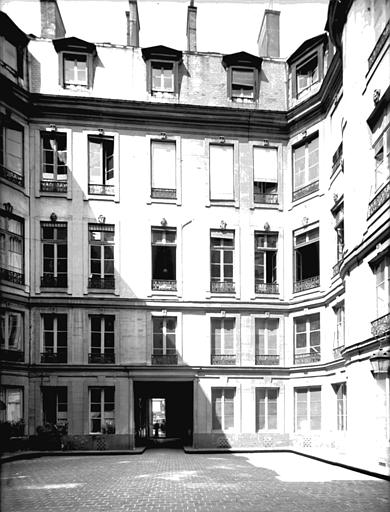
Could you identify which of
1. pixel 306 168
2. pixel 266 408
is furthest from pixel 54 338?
pixel 306 168

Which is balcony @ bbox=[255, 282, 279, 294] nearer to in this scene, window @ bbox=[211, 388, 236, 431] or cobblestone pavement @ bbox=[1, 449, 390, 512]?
window @ bbox=[211, 388, 236, 431]

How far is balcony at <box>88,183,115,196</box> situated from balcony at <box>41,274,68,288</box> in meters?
4.02

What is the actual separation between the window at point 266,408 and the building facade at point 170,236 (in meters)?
0.09

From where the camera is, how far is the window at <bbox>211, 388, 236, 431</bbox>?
25.4 m

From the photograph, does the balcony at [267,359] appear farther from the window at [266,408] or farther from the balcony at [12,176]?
the balcony at [12,176]

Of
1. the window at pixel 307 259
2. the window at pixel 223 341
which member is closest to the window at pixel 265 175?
the window at pixel 307 259

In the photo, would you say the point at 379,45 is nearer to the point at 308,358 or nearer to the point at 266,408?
the point at 308,358

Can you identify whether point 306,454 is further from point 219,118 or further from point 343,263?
point 219,118

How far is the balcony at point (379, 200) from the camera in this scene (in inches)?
610

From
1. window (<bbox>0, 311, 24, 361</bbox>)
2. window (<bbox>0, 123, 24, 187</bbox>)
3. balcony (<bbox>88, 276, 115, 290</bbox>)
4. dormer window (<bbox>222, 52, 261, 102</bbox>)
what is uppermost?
dormer window (<bbox>222, 52, 261, 102</bbox>)

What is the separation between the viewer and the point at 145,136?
26.8 m

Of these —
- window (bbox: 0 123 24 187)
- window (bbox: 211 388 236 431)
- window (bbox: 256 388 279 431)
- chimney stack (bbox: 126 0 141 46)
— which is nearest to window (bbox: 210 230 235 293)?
window (bbox: 211 388 236 431)

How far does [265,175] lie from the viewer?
27.3m

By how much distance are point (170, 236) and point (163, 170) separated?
10.0ft
